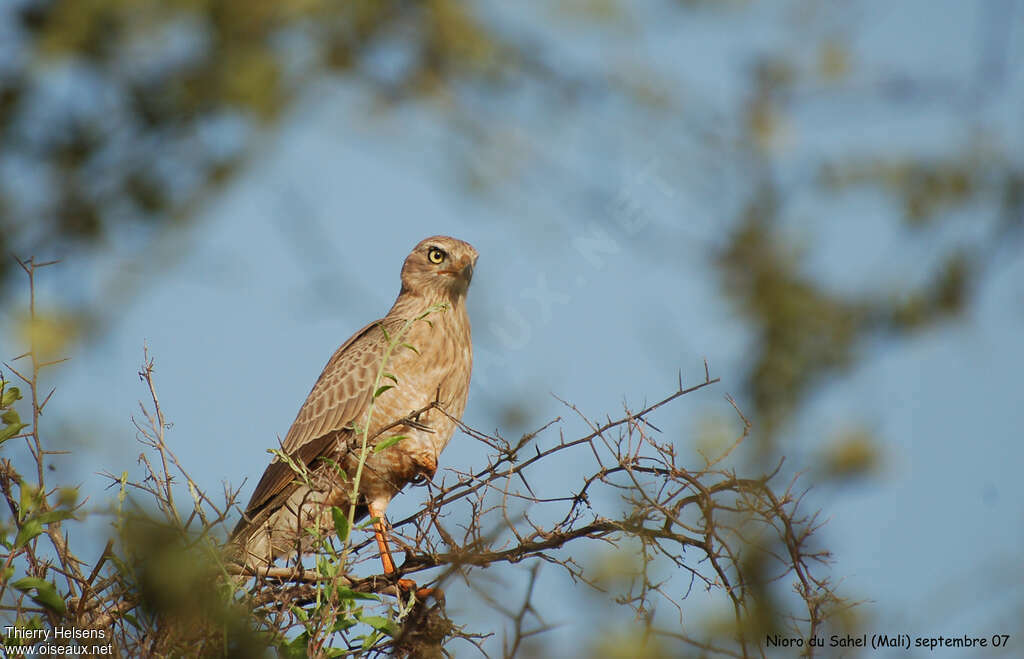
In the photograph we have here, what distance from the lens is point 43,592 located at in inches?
119

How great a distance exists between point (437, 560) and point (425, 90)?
4.96 metres

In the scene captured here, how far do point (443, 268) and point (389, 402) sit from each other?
114cm

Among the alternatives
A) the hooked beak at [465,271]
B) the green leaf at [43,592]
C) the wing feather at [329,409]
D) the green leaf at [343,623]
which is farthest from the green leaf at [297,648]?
the hooked beak at [465,271]

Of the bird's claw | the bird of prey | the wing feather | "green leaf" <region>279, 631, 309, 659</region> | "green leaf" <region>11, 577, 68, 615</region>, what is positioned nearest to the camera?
"green leaf" <region>11, 577, 68, 615</region>

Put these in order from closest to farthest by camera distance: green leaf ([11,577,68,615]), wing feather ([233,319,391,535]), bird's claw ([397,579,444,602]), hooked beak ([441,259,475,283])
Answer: green leaf ([11,577,68,615]) → bird's claw ([397,579,444,602]) → wing feather ([233,319,391,535]) → hooked beak ([441,259,475,283])

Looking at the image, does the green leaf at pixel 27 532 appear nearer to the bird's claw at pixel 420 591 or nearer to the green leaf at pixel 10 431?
the green leaf at pixel 10 431

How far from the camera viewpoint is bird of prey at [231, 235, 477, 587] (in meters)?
5.19

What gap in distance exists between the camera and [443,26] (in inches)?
309

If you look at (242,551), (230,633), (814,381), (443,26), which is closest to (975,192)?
(814,381)

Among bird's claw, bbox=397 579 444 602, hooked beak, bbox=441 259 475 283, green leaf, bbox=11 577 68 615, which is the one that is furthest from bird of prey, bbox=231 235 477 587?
green leaf, bbox=11 577 68 615

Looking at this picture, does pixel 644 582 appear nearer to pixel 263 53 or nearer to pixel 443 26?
pixel 263 53

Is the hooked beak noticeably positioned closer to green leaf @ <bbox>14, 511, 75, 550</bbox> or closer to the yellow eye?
the yellow eye

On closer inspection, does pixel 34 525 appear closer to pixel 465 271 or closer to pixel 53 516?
pixel 53 516

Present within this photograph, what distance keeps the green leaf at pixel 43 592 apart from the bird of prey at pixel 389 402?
152 centimetres
